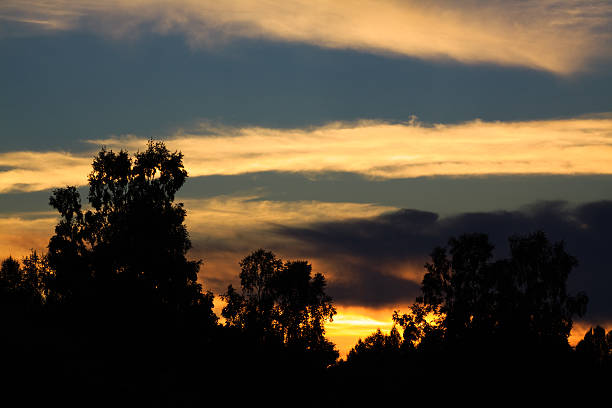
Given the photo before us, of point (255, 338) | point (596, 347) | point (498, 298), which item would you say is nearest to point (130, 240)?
point (255, 338)

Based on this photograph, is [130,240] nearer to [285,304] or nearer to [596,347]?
[285,304]

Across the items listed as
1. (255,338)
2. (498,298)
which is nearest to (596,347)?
(498,298)

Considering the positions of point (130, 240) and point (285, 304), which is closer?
point (130, 240)

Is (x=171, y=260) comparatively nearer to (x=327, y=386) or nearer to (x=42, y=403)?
(x=327, y=386)

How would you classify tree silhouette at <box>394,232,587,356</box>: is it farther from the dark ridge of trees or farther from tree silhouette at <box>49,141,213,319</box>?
tree silhouette at <box>49,141,213,319</box>

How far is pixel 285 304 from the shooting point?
3767 inches

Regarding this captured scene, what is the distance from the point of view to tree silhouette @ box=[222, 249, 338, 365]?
92938 mm

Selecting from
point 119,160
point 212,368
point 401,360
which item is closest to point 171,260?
point 119,160

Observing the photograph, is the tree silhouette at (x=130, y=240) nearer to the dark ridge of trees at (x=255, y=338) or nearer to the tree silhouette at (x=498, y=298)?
the dark ridge of trees at (x=255, y=338)

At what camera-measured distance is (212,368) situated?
5197 centimetres

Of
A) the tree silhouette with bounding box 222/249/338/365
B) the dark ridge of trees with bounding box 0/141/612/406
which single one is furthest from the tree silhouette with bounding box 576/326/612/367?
the tree silhouette with bounding box 222/249/338/365

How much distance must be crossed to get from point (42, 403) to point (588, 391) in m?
60.8

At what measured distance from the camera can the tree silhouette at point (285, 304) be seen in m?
92.9

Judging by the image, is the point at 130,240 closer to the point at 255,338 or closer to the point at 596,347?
the point at 255,338
